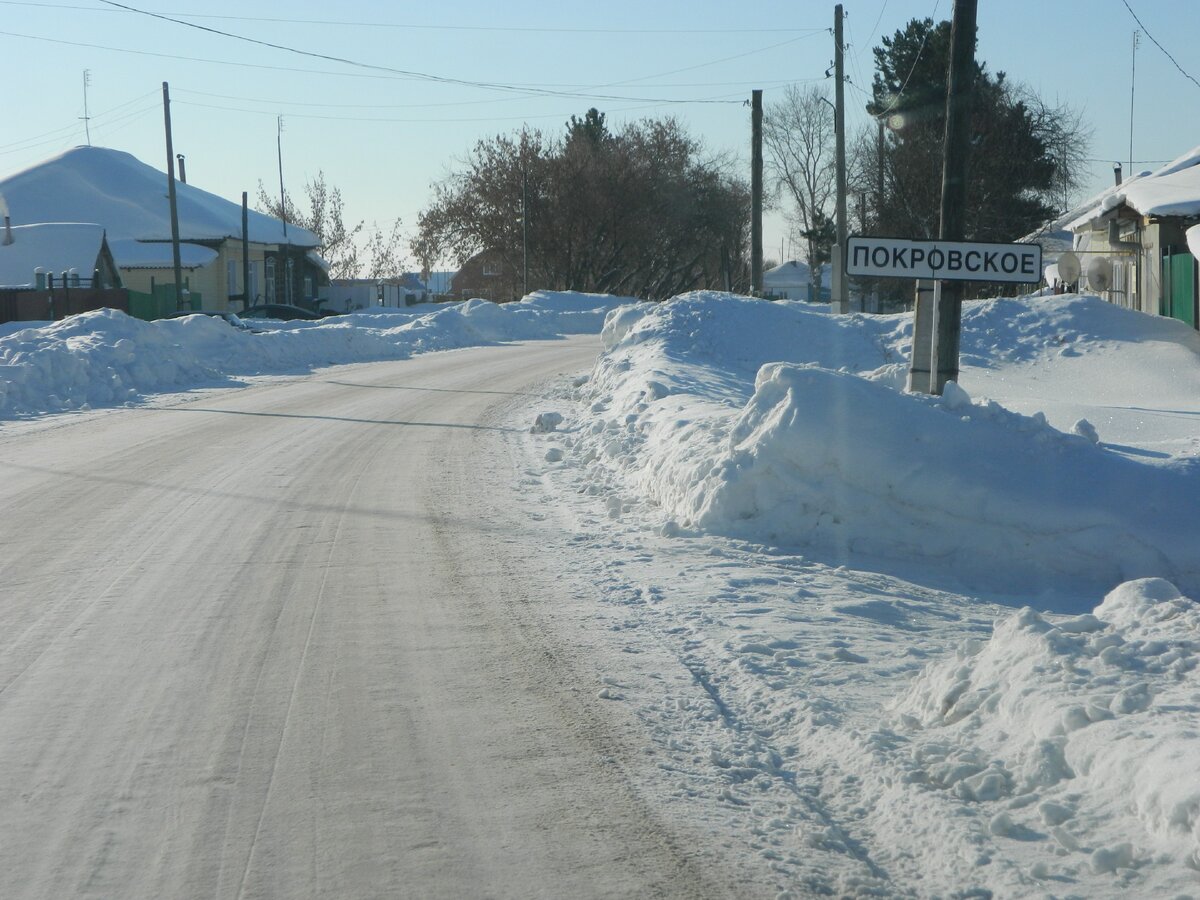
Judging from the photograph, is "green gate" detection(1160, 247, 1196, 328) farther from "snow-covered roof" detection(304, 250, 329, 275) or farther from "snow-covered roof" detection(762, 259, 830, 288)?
"snow-covered roof" detection(762, 259, 830, 288)

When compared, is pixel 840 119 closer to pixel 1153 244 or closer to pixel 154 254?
pixel 1153 244

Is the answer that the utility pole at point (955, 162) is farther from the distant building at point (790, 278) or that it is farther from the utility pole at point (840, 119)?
Result: the distant building at point (790, 278)

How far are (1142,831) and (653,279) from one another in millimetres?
74778

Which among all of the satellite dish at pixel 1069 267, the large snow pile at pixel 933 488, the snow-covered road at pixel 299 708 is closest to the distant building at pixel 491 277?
the satellite dish at pixel 1069 267

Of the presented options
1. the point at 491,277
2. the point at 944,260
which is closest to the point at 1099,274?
the point at 944,260

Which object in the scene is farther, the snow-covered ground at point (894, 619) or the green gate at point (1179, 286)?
the green gate at point (1179, 286)

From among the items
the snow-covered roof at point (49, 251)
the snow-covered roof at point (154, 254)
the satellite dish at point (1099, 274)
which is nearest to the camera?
the satellite dish at point (1099, 274)

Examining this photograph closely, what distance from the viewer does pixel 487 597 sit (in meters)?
7.62

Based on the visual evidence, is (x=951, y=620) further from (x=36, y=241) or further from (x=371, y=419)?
(x=36, y=241)

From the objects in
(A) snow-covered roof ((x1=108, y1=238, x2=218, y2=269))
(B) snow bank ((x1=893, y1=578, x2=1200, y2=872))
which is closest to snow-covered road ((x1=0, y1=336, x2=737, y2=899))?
(B) snow bank ((x1=893, y1=578, x2=1200, y2=872))

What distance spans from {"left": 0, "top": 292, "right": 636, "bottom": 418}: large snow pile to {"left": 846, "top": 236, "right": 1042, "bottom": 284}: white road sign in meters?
13.2

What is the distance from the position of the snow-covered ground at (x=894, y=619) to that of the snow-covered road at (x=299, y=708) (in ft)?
1.46

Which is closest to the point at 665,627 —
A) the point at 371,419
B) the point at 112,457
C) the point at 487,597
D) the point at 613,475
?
the point at 487,597

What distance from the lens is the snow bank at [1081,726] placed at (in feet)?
13.4
